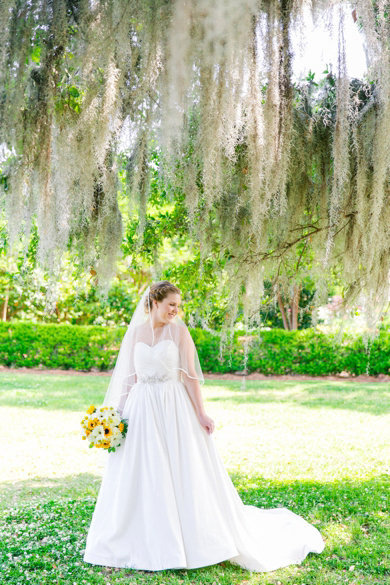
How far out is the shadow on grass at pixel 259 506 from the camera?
3.25 metres

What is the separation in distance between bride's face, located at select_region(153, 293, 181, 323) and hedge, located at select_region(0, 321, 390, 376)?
8.78 m

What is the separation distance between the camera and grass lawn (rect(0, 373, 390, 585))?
3.24 meters

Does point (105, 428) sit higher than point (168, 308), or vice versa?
point (168, 308)

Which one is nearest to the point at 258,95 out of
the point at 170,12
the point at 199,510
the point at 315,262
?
the point at 170,12

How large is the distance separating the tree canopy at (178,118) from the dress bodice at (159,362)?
0.57 m

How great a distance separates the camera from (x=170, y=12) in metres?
2.36

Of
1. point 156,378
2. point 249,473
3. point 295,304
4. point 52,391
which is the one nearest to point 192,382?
point 156,378

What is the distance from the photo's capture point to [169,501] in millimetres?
3240

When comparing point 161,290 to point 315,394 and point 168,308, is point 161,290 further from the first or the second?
point 315,394

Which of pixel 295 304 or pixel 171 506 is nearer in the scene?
pixel 171 506

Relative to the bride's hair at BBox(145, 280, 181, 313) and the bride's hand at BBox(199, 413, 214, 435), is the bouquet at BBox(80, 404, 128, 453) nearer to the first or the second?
the bride's hand at BBox(199, 413, 214, 435)

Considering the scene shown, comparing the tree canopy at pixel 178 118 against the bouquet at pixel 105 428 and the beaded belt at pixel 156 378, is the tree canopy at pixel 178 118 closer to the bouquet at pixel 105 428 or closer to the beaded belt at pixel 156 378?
the beaded belt at pixel 156 378

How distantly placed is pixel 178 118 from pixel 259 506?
3169 millimetres

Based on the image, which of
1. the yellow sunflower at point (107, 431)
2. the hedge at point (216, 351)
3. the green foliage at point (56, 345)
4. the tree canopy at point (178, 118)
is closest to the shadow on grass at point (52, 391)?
the green foliage at point (56, 345)
